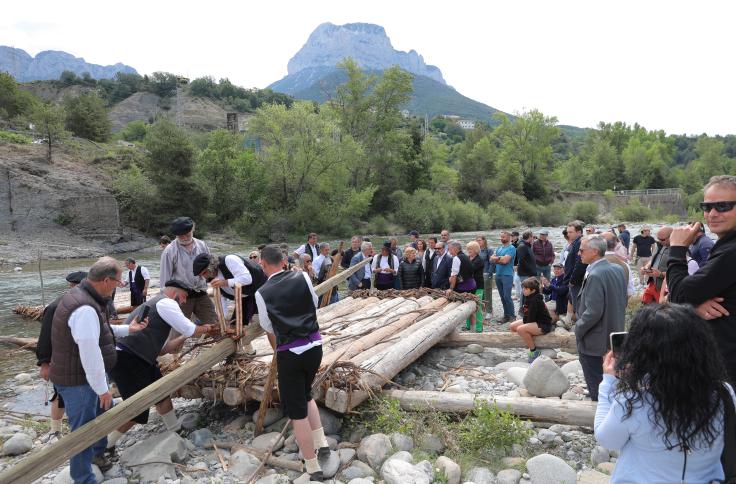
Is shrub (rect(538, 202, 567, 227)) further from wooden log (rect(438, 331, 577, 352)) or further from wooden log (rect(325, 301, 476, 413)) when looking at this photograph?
wooden log (rect(325, 301, 476, 413))

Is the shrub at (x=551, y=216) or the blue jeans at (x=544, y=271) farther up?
the blue jeans at (x=544, y=271)

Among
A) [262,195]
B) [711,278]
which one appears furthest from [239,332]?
[262,195]

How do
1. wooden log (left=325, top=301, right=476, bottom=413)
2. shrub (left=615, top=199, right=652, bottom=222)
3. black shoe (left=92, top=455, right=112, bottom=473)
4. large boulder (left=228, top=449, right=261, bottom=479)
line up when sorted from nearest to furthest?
large boulder (left=228, top=449, right=261, bottom=479) < black shoe (left=92, top=455, right=112, bottom=473) < wooden log (left=325, top=301, right=476, bottom=413) < shrub (left=615, top=199, right=652, bottom=222)

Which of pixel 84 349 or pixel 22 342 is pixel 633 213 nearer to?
pixel 22 342

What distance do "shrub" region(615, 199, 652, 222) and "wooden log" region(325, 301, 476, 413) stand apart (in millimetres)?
57770

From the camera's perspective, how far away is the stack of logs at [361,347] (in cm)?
513

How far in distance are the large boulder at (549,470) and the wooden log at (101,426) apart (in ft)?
10.3

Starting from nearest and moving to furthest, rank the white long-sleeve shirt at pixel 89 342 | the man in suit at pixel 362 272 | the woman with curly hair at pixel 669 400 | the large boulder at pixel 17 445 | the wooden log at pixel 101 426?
the woman with curly hair at pixel 669 400 → the wooden log at pixel 101 426 → the white long-sleeve shirt at pixel 89 342 → the large boulder at pixel 17 445 → the man in suit at pixel 362 272

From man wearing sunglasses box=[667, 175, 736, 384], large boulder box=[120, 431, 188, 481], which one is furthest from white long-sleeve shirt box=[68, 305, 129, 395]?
man wearing sunglasses box=[667, 175, 736, 384]

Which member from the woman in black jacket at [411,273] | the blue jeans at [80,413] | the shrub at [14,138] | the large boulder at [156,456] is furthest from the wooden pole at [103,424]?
the shrub at [14,138]

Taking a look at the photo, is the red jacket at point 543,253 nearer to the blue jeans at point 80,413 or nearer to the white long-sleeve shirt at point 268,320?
the white long-sleeve shirt at point 268,320

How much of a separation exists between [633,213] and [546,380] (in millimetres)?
60747

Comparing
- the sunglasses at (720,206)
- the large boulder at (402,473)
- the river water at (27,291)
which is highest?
the sunglasses at (720,206)

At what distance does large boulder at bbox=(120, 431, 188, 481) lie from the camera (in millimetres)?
4561
